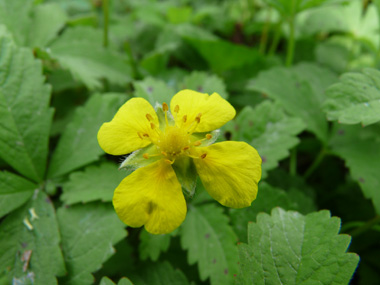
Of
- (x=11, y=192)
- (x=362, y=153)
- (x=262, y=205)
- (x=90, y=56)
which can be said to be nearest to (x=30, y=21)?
(x=90, y=56)

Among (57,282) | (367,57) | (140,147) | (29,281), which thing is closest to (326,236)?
(140,147)

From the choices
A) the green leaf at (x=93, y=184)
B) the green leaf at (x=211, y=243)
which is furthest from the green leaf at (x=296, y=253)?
the green leaf at (x=93, y=184)

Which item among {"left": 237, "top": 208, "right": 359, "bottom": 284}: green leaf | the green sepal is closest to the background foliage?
{"left": 237, "top": 208, "right": 359, "bottom": 284}: green leaf

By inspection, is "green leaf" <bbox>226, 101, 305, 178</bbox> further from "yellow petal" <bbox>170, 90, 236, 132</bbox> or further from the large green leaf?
the large green leaf

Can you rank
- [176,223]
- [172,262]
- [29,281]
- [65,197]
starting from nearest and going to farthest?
[176,223] < [29,281] < [65,197] < [172,262]

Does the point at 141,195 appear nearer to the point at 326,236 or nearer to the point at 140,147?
the point at 140,147

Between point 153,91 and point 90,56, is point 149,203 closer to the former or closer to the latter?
point 153,91
